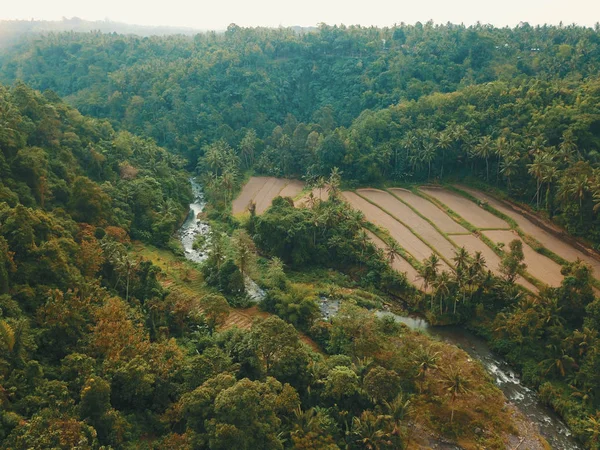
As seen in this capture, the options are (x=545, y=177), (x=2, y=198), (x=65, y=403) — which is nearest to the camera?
(x=65, y=403)

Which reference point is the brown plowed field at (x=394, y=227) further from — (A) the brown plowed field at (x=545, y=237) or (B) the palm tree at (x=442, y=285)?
(A) the brown plowed field at (x=545, y=237)

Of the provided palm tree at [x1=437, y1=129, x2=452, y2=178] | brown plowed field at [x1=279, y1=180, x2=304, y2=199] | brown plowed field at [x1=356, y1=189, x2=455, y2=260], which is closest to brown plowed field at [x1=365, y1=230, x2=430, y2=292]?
brown plowed field at [x1=356, y1=189, x2=455, y2=260]

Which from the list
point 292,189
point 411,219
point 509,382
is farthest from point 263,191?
point 509,382

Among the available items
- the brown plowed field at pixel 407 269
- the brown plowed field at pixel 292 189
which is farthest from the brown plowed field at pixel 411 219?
the brown plowed field at pixel 292 189

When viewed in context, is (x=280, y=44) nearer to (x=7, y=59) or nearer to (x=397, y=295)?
(x=7, y=59)

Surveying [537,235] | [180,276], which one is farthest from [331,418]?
[537,235]

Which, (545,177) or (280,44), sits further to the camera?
(280,44)

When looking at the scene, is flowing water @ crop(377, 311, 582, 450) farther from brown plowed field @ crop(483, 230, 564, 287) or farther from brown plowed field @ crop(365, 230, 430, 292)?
brown plowed field @ crop(483, 230, 564, 287)
